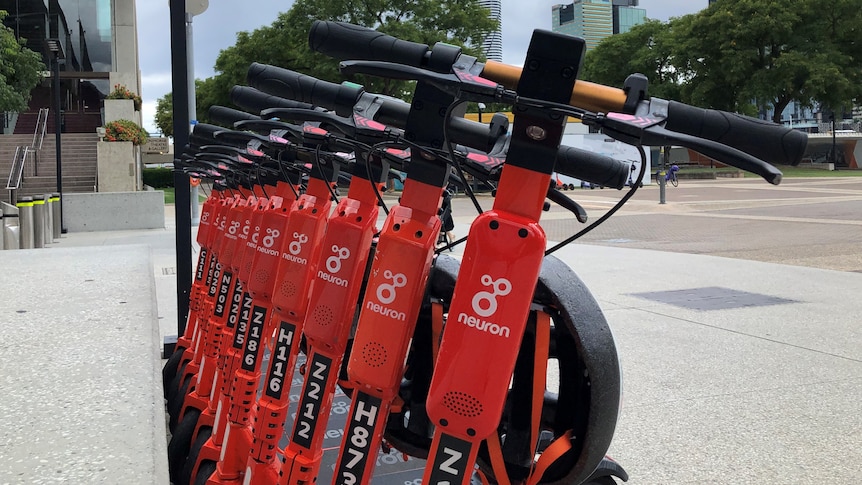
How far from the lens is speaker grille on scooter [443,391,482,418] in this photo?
1.61m

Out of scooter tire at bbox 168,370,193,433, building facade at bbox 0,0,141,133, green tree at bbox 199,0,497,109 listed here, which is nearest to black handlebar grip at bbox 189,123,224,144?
scooter tire at bbox 168,370,193,433

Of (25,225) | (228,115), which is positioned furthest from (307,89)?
(25,225)

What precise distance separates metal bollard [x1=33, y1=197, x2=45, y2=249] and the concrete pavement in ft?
6.43

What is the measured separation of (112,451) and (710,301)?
21.6 ft

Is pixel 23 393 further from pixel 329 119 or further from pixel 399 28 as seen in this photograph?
pixel 399 28

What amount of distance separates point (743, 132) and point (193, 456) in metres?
2.59

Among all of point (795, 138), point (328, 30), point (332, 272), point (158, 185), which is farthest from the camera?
point (158, 185)

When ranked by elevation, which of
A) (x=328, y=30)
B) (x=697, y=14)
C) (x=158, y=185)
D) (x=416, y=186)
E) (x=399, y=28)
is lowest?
(x=158, y=185)

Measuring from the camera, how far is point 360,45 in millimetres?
1787

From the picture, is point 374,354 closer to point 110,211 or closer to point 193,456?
point 193,456

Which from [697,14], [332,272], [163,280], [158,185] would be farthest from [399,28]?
[332,272]

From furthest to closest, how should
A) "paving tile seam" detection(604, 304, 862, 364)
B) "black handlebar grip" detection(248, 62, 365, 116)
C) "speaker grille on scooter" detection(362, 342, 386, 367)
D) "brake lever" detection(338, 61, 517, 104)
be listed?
"paving tile seam" detection(604, 304, 862, 364) → "black handlebar grip" detection(248, 62, 365, 116) → "speaker grille on scooter" detection(362, 342, 386, 367) → "brake lever" detection(338, 61, 517, 104)

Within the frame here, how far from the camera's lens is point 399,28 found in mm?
28641

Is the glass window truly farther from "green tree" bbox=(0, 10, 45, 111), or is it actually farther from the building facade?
"green tree" bbox=(0, 10, 45, 111)
